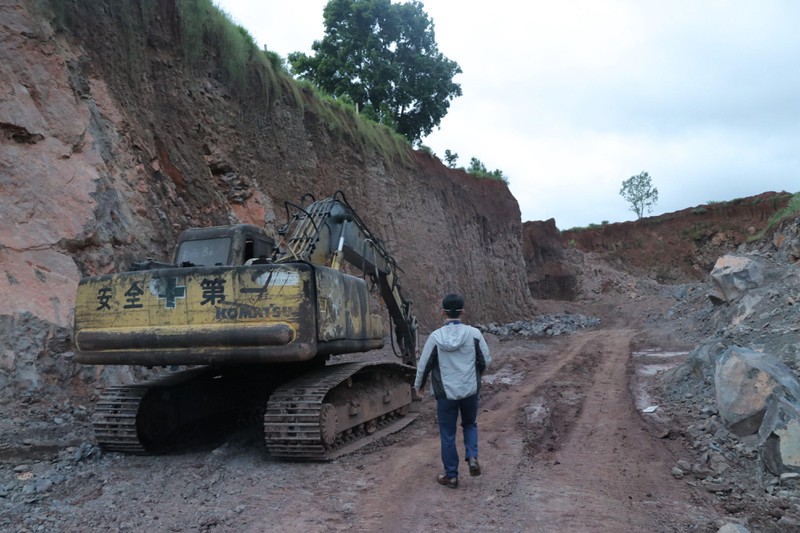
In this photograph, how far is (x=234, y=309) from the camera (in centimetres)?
535

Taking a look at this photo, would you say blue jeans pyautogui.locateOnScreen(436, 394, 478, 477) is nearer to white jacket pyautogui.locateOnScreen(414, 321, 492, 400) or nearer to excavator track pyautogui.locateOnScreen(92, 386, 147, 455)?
white jacket pyautogui.locateOnScreen(414, 321, 492, 400)

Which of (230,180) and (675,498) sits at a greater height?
(230,180)

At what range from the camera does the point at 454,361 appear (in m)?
4.85

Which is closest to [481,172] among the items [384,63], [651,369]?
[384,63]

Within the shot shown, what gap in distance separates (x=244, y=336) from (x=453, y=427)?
2.00m

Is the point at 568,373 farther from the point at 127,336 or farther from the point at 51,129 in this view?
the point at 51,129

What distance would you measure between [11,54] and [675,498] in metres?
9.94

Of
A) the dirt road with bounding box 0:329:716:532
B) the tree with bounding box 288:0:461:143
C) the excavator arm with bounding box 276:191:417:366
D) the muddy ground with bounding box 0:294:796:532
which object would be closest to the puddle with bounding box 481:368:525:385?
the muddy ground with bounding box 0:294:796:532

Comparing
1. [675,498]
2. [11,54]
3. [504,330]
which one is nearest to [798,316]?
[675,498]

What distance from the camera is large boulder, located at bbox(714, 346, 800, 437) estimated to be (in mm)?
5230

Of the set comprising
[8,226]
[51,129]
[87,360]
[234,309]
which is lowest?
[87,360]

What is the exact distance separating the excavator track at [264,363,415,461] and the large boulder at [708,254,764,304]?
9.45 metres

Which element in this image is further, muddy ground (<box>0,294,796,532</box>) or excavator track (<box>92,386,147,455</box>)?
excavator track (<box>92,386,147,455</box>)

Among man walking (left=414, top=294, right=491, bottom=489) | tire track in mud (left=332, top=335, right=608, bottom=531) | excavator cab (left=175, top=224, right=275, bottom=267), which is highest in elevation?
excavator cab (left=175, top=224, right=275, bottom=267)
